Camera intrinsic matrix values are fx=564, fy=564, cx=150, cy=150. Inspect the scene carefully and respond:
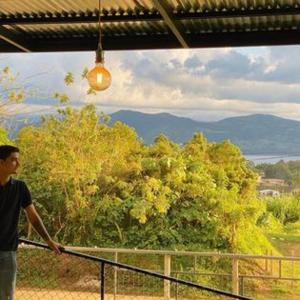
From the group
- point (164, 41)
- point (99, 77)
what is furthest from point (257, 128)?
point (99, 77)

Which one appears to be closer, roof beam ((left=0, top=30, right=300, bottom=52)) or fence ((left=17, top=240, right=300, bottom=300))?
roof beam ((left=0, top=30, right=300, bottom=52))

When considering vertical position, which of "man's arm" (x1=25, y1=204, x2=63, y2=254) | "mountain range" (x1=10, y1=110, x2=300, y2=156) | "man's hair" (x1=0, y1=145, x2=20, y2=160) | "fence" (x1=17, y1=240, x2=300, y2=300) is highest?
"mountain range" (x1=10, y1=110, x2=300, y2=156)

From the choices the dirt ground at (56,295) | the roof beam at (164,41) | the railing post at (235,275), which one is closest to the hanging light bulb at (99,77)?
the roof beam at (164,41)

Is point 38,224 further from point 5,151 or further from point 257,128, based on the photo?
point 257,128

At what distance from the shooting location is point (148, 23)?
170 inches

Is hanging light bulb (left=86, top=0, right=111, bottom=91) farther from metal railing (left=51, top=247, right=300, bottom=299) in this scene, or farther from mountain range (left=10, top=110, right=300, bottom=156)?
mountain range (left=10, top=110, right=300, bottom=156)

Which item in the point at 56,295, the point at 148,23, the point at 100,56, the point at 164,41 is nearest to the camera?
the point at 100,56

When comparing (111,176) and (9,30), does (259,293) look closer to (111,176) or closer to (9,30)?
(111,176)

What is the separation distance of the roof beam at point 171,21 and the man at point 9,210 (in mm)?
1325

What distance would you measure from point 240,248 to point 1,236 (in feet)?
26.0

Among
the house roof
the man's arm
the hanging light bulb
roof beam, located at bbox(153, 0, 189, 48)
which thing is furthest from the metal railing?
the man's arm

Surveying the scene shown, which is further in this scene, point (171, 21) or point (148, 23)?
point (148, 23)

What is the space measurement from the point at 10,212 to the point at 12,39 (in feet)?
6.71

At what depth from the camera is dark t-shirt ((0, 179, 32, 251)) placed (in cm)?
301
